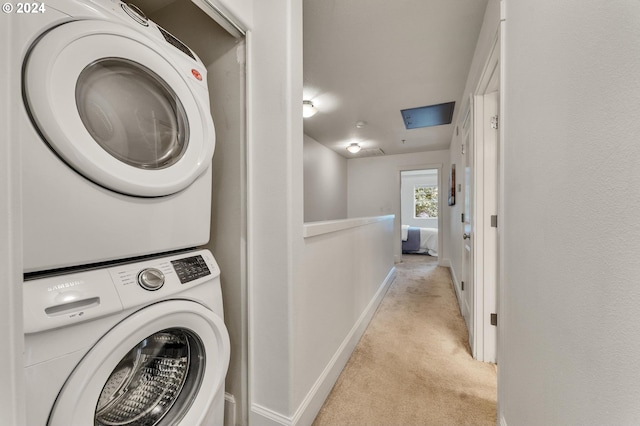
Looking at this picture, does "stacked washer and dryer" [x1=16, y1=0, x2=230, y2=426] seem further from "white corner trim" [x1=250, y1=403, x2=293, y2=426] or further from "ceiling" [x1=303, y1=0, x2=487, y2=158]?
"ceiling" [x1=303, y1=0, x2=487, y2=158]

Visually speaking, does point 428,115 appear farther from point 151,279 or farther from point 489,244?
point 151,279

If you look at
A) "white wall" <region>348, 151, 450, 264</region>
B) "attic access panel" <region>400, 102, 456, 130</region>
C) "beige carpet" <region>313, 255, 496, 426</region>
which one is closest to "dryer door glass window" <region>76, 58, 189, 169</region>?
"beige carpet" <region>313, 255, 496, 426</region>

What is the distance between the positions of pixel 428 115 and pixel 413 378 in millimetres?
2937

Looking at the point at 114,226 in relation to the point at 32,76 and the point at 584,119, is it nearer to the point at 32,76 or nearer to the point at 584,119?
the point at 32,76

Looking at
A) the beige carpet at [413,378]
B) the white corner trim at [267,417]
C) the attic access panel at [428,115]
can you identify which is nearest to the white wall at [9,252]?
the white corner trim at [267,417]

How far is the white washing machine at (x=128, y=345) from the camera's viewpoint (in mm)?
548

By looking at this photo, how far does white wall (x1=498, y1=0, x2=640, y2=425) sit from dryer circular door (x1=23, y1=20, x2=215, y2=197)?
3.63ft

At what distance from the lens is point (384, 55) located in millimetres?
1971

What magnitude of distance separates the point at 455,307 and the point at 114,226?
10.1ft

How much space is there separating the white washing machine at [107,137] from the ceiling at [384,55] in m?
1.11

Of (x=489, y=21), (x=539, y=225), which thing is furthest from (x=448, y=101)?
(x=539, y=225)

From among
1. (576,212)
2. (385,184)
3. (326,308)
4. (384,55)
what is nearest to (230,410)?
(326,308)

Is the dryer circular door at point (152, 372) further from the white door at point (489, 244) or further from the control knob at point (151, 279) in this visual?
the white door at point (489, 244)

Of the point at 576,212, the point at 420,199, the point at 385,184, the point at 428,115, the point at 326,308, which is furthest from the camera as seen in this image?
the point at 420,199
